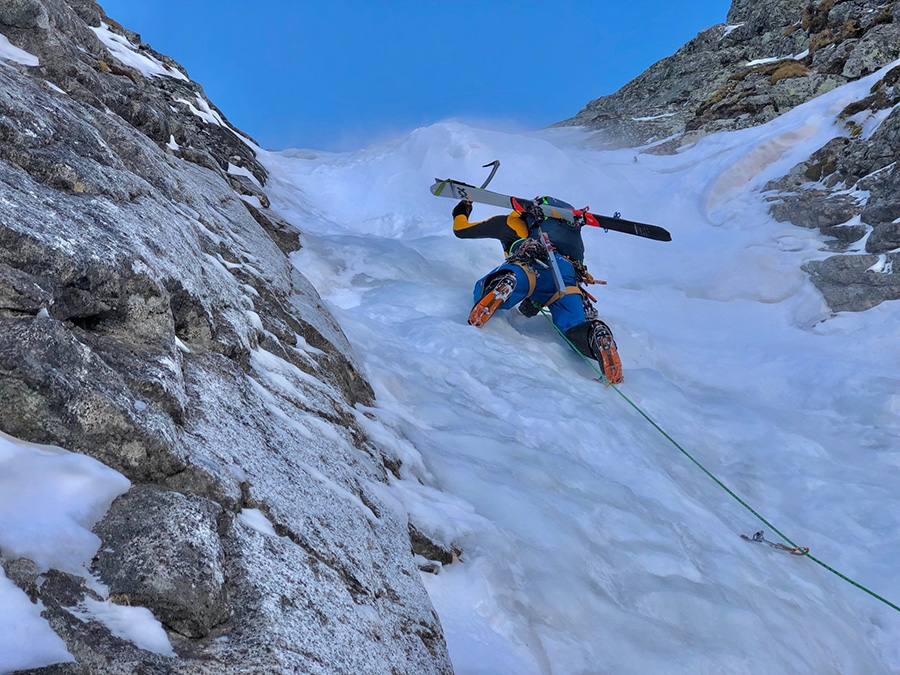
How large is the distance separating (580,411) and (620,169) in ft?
48.8

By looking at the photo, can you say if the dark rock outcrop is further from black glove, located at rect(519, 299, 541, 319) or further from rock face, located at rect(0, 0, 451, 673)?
rock face, located at rect(0, 0, 451, 673)

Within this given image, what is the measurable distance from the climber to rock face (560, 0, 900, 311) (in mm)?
4273

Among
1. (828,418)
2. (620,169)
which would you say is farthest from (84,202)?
(620,169)

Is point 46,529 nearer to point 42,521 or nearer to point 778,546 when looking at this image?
point 42,521

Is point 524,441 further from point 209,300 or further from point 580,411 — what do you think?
point 209,300

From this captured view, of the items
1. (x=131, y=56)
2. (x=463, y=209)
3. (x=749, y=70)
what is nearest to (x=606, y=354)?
(x=463, y=209)

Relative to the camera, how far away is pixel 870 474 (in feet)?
18.4

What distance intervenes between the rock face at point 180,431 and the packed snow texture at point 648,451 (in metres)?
0.62

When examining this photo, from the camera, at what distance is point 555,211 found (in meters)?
9.12

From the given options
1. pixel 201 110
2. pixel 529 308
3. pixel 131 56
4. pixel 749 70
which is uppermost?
pixel 749 70

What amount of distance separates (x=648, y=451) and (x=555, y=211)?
4690 millimetres

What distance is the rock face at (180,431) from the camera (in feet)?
4.97

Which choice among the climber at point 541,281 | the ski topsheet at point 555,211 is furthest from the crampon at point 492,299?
the ski topsheet at point 555,211

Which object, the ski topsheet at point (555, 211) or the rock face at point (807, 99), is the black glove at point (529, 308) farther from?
the rock face at point (807, 99)
